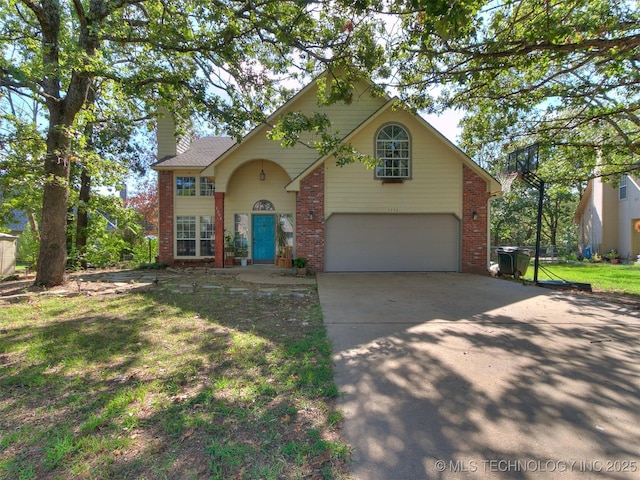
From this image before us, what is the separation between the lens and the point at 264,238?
46.5 ft

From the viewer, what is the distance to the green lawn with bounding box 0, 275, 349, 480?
2.30 meters

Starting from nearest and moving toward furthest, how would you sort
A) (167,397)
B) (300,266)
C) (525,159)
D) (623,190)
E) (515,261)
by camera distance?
(167,397), (525,159), (300,266), (515,261), (623,190)

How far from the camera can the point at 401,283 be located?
983 centimetres

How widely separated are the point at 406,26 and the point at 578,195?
3253cm

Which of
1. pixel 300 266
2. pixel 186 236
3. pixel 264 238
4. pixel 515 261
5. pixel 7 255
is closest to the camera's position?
pixel 7 255

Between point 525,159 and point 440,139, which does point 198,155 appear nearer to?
point 440,139

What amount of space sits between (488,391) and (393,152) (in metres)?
9.97

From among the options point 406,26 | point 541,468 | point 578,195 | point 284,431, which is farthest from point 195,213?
point 578,195

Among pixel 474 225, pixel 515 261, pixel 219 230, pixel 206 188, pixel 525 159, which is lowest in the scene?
pixel 515 261

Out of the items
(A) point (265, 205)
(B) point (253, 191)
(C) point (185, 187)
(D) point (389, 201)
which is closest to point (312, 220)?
(D) point (389, 201)

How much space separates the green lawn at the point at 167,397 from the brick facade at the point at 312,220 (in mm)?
5840

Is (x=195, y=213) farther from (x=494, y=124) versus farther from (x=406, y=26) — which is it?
(x=494, y=124)

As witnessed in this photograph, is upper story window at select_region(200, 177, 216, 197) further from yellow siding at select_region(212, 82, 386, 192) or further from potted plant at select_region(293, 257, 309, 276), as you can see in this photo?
potted plant at select_region(293, 257, 309, 276)

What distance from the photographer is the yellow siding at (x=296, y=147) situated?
1293 centimetres
